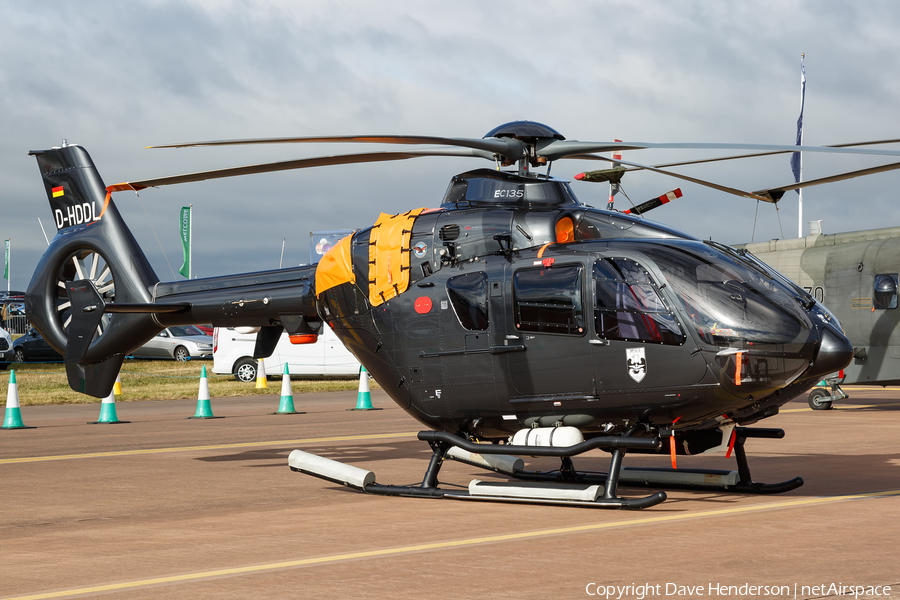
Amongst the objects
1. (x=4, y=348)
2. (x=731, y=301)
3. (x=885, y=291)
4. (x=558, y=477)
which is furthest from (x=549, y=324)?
(x=4, y=348)

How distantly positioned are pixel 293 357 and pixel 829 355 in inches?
924

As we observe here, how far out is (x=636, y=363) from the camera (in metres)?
8.86

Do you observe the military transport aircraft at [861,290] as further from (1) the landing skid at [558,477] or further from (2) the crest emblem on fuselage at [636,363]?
(2) the crest emblem on fuselage at [636,363]

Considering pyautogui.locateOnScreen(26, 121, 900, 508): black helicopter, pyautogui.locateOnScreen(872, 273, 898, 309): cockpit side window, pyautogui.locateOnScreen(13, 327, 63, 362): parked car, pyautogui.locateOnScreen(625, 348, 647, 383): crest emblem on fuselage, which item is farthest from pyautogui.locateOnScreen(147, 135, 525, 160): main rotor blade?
pyautogui.locateOnScreen(13, 327, 63, 362): parked car

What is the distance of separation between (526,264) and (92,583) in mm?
4934

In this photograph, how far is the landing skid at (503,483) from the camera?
871cm

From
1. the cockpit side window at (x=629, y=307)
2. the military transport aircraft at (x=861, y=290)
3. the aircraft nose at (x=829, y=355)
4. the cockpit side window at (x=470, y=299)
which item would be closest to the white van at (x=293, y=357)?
the military transport aircraft at (x=861, y=290)

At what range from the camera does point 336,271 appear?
35.3 feet

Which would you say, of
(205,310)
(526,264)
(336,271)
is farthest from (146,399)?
(526,264)

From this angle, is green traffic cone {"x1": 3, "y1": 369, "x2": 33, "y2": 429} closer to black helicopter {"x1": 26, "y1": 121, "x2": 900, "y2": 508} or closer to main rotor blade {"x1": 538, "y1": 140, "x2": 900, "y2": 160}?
black helicopter {"x1": 26, "y1": 121, "x2": 900, "y2": 508}

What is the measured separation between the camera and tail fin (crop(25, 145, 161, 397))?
13.2m

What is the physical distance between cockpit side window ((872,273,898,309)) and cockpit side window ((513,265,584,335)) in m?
12.0

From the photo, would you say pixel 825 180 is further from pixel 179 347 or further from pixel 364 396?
pixel 179 347

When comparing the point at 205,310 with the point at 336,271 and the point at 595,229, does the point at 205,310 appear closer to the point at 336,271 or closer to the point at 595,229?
the point at 336,271
